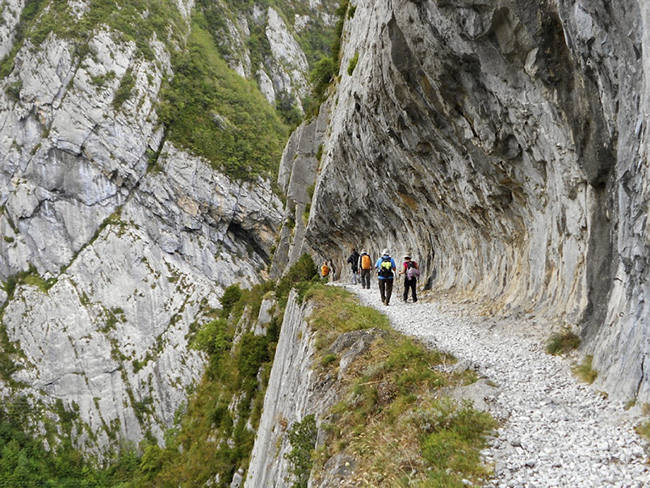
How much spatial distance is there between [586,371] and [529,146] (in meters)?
5.08

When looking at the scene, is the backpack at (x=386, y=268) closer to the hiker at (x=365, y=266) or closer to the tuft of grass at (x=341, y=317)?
the tuft of grass at (x=341, y=317)

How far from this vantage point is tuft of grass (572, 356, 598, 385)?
5.78 m

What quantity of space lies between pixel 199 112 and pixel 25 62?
1222 inches

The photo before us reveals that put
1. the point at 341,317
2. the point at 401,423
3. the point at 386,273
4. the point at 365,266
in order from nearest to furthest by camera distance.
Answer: the point at 401,423, the point at 341,317, the point at 386,273, the point at 365,266

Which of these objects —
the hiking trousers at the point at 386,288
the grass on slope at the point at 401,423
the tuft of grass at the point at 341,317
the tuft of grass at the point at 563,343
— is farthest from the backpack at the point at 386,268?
the tuft of grass at the point at 563,343

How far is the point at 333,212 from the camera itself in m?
28.5

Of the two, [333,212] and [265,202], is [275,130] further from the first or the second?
[333,212]

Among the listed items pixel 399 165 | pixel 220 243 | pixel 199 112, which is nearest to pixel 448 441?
pixel 399 165

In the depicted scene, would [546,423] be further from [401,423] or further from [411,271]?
[411,271]

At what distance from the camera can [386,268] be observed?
14.3 metres

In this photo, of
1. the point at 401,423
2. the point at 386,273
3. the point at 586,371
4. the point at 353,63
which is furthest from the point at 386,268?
the point at 353,63

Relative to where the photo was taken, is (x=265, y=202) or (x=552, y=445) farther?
(x=265, y=202)

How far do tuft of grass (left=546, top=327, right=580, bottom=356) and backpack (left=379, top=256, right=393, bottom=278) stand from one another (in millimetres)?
7079

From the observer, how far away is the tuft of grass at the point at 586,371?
578 centimetres
